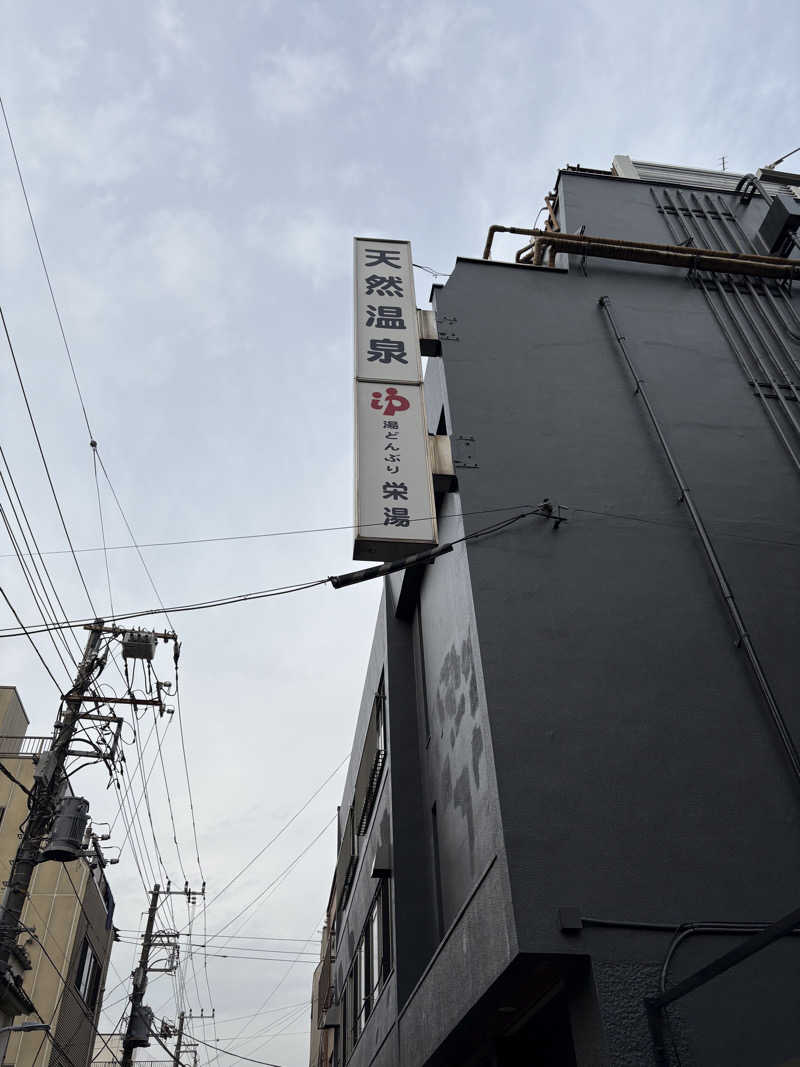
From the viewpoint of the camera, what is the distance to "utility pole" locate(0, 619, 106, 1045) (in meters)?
13.2

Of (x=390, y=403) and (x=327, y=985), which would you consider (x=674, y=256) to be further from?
(x=327, y=985)

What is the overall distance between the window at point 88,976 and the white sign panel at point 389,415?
2682 cm

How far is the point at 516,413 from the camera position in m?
12.0

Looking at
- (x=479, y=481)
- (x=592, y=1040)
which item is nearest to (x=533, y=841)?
(x=592, y=1040)

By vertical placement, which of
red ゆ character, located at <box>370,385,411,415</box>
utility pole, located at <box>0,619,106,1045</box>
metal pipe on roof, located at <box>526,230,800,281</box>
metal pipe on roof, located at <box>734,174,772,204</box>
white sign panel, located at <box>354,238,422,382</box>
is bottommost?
utility pole, located at <box>0,619,106,1045</box>

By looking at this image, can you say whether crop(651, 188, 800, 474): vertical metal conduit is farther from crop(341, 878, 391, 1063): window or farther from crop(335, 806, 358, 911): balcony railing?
crop(335, 806, 358, 911): balcony railing

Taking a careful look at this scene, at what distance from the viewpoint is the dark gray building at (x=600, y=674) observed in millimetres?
7055

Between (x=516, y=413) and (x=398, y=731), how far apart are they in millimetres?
6015

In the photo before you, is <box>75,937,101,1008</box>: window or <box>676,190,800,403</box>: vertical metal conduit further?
<box>75,937,101,1008</box>: window

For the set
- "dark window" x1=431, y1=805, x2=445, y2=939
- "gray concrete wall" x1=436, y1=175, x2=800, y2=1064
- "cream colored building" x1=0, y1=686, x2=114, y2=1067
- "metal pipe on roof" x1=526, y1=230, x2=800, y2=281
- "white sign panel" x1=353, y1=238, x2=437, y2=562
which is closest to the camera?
"gray concrete wall" x1=436, y1=175, x2=800, y2=1064

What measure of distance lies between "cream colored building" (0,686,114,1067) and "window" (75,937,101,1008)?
4 centimetres

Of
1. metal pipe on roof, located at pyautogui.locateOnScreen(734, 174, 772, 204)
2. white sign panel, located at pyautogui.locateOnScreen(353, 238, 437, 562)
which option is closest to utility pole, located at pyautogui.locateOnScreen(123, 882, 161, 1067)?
white sign panel, located at pyautogui.locateOnScreen(353, 238, 437, 562)

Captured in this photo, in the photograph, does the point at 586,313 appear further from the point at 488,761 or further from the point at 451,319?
the point at 488,761

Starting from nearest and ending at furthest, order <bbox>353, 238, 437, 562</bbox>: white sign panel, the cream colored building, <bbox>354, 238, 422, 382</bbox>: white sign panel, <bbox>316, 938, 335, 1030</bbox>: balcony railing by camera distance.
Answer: <bbox>353, 238, 437, 562</bbox>: white sign panel < <bbox>354, 238, 422, 382</bbox>: white sign panel < <bbox>316, 938, 335, 1030</bbox>: balcony railing < the cream colored building
